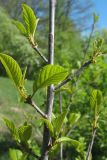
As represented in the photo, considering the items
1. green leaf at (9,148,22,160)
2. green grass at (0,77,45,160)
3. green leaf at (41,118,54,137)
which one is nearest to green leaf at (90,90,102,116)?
green leaf at (41,118,54,137)

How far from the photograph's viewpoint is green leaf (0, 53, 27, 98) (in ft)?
3.33

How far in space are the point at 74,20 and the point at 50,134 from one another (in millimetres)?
35356

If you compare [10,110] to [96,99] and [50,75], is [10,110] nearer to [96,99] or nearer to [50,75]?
[96,99]

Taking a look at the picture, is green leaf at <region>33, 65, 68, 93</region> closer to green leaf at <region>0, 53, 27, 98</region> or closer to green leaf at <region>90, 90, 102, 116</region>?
green leaf at <region>0, 53, 27, 98</region>

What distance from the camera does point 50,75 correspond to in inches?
40.2

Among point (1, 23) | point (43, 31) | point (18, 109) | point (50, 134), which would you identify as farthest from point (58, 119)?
point (43, 31)

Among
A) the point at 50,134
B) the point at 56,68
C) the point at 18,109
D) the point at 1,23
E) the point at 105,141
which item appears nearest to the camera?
the point at 56,68

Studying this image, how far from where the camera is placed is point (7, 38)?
2536cm

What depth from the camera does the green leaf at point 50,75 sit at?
39.5 inches

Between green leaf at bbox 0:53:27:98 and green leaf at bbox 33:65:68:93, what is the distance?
0.03 metres

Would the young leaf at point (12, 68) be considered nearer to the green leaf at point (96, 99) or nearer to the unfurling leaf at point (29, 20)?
the unfurling leaf at point (29, 20)

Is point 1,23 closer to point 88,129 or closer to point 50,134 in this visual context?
point 88,129

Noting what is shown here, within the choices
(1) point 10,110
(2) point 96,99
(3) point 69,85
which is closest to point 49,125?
(2) point 96,99

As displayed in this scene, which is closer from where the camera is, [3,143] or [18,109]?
[3,143]
